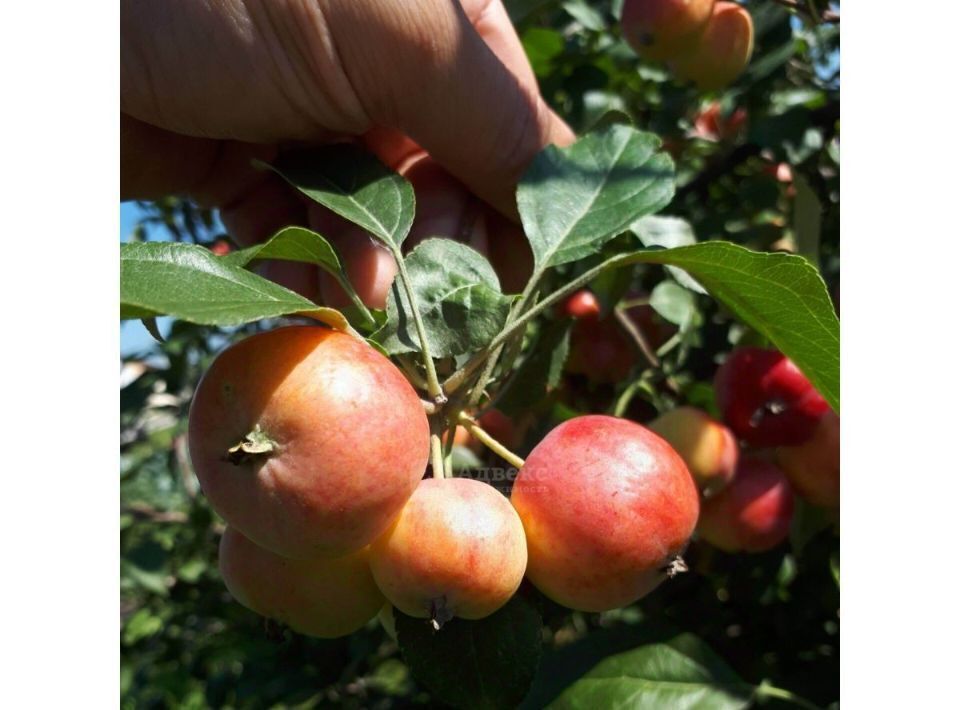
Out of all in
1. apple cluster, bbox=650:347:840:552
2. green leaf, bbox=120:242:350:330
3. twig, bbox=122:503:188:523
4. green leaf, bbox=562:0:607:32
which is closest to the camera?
green leaf, bbox=120:242:350:330

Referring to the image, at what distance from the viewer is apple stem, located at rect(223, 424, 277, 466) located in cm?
63

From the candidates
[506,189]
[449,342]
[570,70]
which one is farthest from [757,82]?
[449,342]

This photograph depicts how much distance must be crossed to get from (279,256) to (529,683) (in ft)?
1.43

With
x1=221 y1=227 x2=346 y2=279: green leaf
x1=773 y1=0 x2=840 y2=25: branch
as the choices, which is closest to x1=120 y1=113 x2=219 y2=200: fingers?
x1=221 y1=227 x2=346 y2=279: green leaf

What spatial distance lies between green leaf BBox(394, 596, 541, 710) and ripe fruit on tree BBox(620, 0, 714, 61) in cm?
107

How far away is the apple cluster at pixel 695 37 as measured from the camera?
4.99ft

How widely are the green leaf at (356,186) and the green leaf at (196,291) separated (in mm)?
217

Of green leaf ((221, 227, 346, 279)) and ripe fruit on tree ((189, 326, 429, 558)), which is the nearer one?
ripe fruit on tree ((189, 326, 429, 558))

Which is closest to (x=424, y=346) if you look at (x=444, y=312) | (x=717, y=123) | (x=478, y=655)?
(x=444, y=312)

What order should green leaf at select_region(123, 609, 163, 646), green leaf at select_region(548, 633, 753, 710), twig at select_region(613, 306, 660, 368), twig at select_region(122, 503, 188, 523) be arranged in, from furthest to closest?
twig at select_region(122, 503, 188, 523) → green leaf at select_region(123, 609, 163, 646) → twig at select_region(613, 306, 660, 368) → green leaf at select_region(548, 633, 753, 710)

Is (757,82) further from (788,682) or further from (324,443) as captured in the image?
(324,443)

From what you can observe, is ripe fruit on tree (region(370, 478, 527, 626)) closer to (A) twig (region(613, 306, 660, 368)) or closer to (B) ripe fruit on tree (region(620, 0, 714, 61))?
(A) twig (region(613, 306, 660, 368))

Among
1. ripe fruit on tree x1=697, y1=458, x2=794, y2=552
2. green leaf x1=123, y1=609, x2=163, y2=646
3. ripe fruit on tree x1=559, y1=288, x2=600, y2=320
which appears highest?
ripe fruit on tree x1=559, y1=288, x2=600, y2=320

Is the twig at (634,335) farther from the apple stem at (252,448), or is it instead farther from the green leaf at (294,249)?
the apple stem at (252,448)
